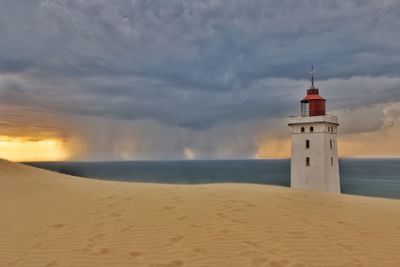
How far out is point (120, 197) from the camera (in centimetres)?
1167

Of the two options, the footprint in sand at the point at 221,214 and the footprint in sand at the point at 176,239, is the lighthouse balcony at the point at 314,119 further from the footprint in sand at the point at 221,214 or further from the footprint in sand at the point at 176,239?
the footprint in sand at the point at 176,239

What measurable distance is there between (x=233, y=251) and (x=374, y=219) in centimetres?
493

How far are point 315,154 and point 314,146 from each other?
2.77 ft

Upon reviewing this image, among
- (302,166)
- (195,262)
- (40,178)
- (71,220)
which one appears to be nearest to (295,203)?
(195,262)

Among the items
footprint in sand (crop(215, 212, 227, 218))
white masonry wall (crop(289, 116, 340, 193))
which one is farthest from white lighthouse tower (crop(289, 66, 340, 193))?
footprint in sand (crop(215, 212, 227, 218))

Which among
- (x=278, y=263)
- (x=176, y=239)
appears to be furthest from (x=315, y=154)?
(x=278, y=263)

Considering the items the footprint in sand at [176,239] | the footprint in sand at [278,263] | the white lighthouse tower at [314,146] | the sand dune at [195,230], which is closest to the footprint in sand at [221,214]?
the sand dune at [195,230]

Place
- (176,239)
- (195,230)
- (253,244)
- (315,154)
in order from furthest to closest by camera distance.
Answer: (315,154)
(195,230)
(176,239)
(253,244)

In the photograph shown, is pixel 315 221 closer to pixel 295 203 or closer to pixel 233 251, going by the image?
pixel 295 203

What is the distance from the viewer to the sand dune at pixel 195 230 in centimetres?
Answer: 642

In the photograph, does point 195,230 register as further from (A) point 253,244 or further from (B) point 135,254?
(B) point 135,254

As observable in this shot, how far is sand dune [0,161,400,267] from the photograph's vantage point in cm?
642

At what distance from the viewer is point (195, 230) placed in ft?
25.7

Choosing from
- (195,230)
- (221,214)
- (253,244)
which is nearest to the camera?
(253,244)
